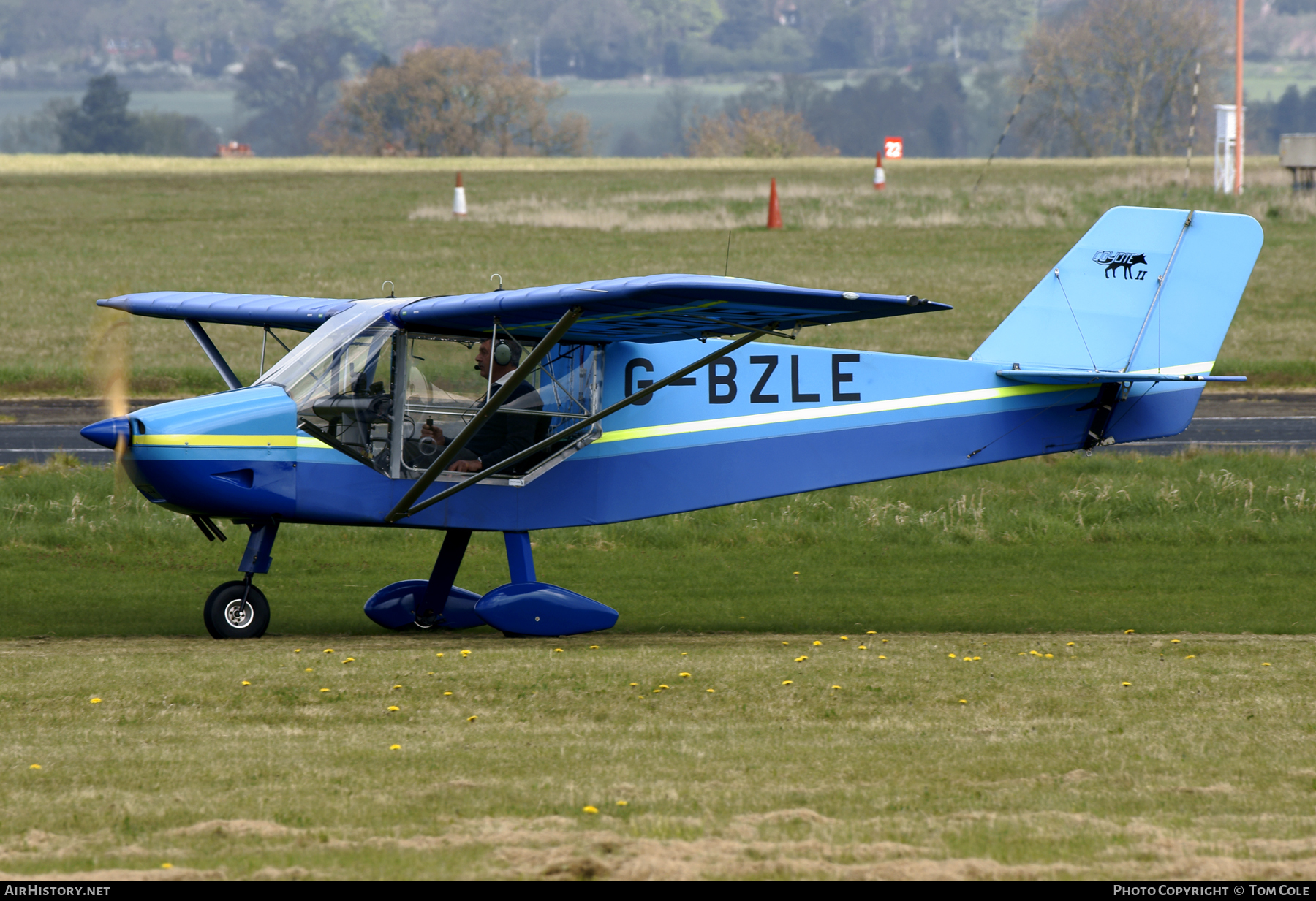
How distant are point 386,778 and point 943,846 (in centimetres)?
250

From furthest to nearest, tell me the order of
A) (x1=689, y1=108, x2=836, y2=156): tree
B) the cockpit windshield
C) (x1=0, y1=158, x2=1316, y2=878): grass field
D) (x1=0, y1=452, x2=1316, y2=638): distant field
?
(x1=689, y1=108, x2=836, y2=156): tree → (x1=0, y1=452, x2=1316, y2=638): distant field → the cockpit windshield → (x1=0, y1=158, x2=1316, y2=878): grass field

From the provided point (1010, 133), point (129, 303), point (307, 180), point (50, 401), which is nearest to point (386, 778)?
point (129, 303)

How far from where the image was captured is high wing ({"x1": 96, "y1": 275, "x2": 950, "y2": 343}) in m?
8.81

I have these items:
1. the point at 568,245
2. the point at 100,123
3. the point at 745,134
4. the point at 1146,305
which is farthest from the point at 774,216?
the point at 100,123

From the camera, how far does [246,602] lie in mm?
10789

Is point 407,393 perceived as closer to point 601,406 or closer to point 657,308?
point 601,406

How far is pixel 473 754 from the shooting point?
700 centimetres

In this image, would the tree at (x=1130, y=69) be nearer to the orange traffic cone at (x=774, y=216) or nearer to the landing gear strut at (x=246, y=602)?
the orange traffic cone at (x=774, y=216)

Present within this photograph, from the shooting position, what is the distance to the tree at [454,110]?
363 feet

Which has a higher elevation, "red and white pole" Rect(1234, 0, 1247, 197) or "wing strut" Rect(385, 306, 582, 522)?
"red and white pole" Rect(1234, 0, 1247, 197)

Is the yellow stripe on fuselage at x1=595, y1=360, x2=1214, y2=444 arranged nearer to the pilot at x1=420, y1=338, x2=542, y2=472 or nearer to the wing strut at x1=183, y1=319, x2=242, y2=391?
the pilot at x1=420, y1=338, x2=542, y2=472

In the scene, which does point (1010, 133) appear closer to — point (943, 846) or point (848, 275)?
point (848, 275)

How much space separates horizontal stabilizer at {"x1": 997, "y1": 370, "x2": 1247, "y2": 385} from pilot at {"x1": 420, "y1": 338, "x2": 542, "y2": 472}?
12.4 feet

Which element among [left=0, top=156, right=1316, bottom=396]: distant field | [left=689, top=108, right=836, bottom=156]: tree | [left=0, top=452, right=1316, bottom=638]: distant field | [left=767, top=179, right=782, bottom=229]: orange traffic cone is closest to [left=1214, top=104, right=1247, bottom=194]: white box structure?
[left=0, top=156, right=1316, bottom=396]: distant field
